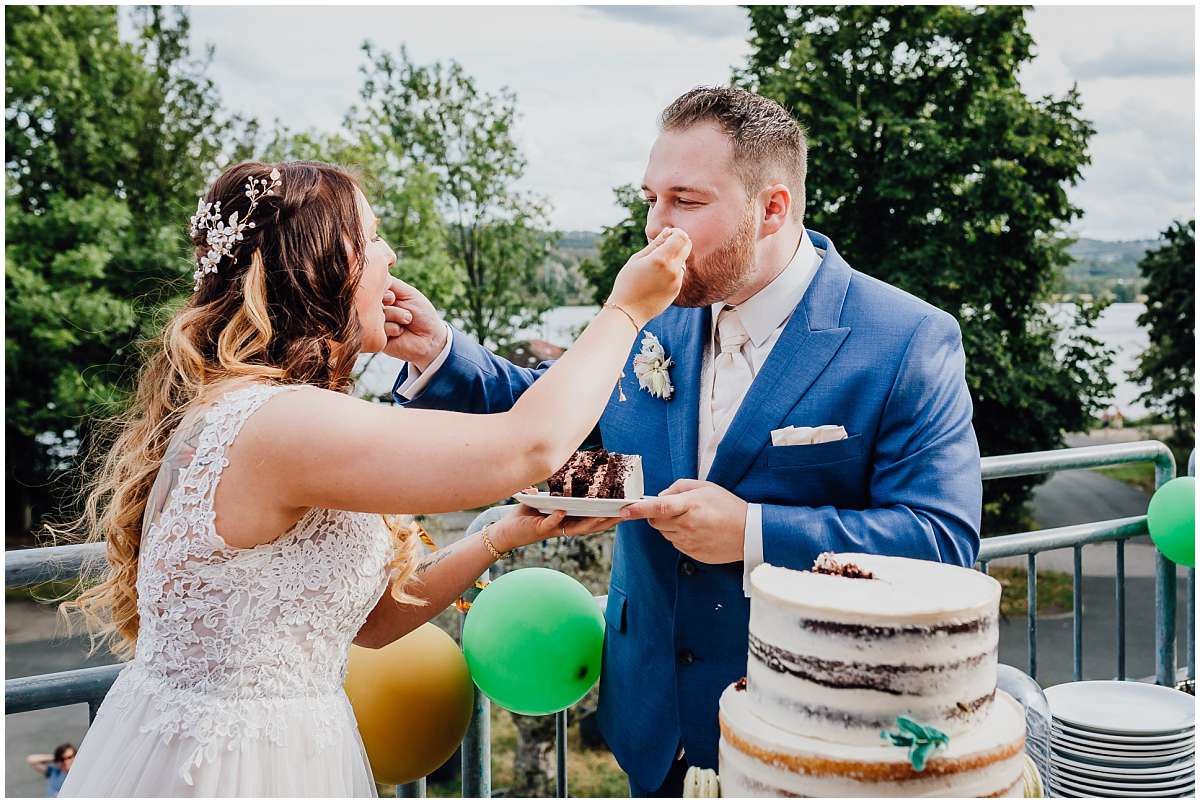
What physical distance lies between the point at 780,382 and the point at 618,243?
804 inches

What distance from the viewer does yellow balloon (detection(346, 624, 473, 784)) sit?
2.99 m

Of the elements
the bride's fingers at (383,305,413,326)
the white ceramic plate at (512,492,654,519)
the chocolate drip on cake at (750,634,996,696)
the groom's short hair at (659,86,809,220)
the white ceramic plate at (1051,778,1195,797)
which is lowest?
the white ceramic plate at (1051,778,1195,797)

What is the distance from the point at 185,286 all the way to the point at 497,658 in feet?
4.77

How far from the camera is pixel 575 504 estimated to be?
2564mm

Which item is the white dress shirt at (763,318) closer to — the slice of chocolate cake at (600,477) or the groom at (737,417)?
the groom at (737,417)

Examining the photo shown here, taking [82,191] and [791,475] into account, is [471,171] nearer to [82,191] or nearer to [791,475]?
[82,191]

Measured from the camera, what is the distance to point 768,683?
1.86 m

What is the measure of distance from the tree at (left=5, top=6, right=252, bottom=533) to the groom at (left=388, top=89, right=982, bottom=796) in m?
18.2

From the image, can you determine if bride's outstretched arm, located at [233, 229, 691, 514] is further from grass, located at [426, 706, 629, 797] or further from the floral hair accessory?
grass, located at [426, 706, 629, 797]

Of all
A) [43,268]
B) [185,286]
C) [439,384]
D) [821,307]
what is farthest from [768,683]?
[43,268]

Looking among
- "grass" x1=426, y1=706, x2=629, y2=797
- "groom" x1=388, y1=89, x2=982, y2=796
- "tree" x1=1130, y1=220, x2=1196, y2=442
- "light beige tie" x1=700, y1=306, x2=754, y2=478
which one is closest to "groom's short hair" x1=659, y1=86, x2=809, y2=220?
"groom" x1=388, y1=89, x2=982, y2=796

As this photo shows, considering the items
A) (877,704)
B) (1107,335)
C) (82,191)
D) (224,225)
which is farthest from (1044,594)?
(82,191)

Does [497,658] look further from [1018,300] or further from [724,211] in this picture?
[1018,300]

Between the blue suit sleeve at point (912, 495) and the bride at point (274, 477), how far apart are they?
20.7 inches
